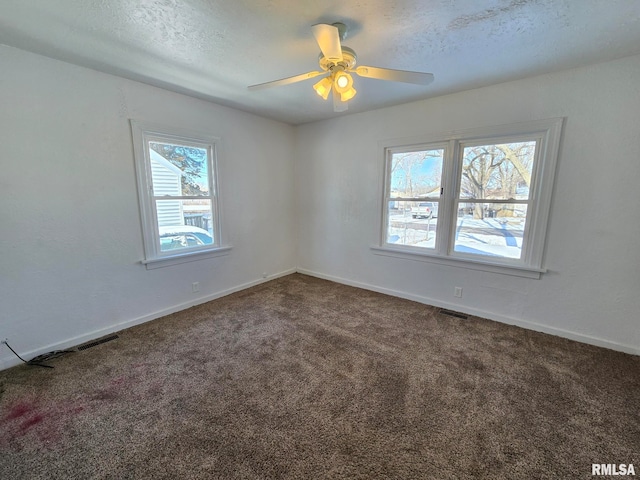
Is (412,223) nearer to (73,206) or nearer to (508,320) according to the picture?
(508,320)

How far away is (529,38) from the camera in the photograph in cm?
187

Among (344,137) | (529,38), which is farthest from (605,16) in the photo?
(344,137)

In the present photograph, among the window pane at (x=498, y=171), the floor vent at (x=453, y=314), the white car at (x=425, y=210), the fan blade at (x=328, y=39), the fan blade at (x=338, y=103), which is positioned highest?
the fan blade at (x=328, y=39)

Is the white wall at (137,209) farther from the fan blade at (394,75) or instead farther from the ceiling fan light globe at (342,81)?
the ceiling fan light globe at (342,81)

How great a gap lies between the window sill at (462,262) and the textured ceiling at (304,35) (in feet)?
6.07

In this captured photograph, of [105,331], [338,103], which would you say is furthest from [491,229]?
[105,331]

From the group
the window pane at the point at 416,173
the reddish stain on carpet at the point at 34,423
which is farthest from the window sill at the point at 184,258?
the window pane at the point at 416,173

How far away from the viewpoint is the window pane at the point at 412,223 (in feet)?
10.9

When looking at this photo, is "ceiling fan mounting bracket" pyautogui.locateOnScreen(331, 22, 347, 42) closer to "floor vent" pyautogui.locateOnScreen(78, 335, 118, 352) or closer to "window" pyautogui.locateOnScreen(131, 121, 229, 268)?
"window" pyautogui.locateOnScreen(131, 121, 229, 268)

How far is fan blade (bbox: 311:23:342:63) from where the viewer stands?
1.42 m

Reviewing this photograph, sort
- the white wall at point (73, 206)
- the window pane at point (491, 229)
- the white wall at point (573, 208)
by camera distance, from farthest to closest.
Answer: the window pane at point (491, 229) < the white wall at point (573, 208) < the white wall at point (73, 206)

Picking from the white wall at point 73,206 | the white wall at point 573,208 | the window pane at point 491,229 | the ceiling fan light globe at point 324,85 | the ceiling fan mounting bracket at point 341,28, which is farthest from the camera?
the window pane at point 491,229

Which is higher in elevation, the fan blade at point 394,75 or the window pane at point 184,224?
the fan blade at point 394,75

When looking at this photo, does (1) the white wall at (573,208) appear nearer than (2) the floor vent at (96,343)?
Yes
